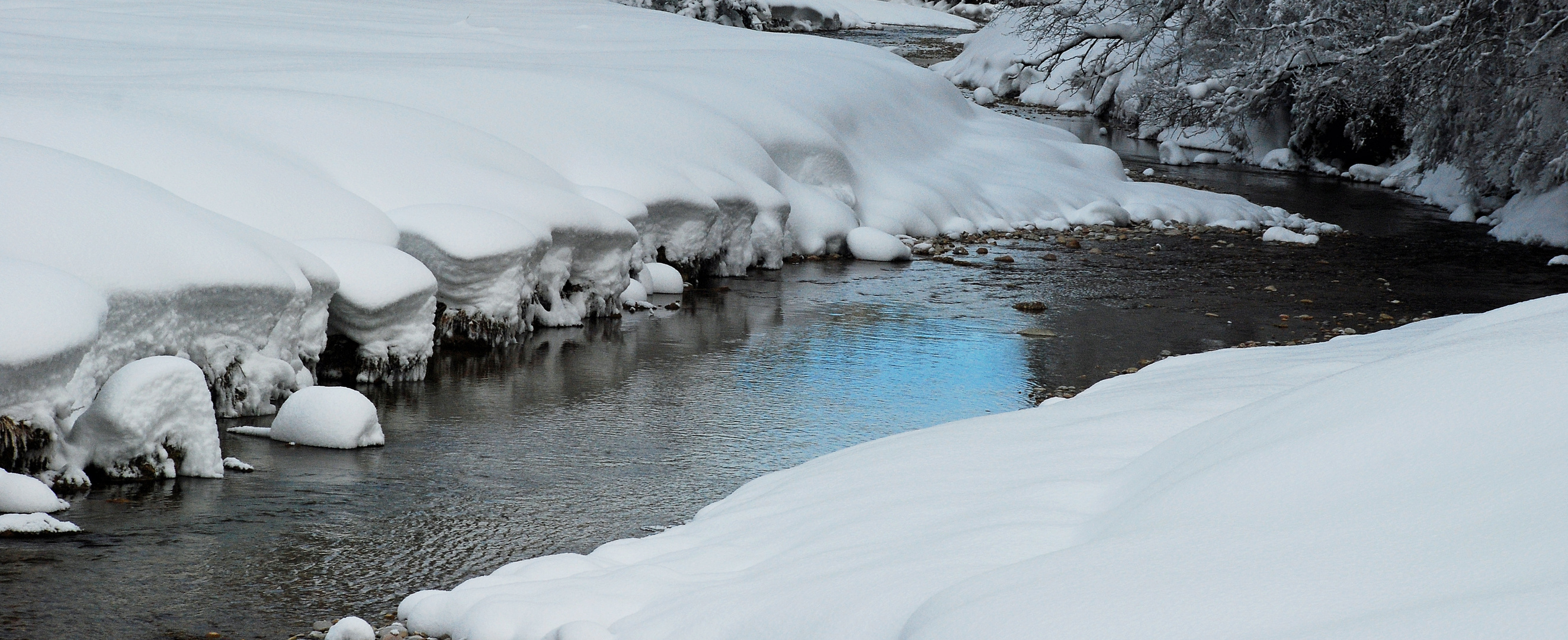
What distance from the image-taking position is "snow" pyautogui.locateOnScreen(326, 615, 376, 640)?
4145mm

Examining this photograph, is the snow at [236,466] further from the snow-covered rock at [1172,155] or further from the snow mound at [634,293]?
the snow-covered rock at [1172,155]

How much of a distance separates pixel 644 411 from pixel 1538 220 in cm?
1319

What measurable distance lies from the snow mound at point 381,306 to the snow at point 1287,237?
36.2ft

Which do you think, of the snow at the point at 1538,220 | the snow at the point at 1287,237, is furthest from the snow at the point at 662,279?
the snow at the point at 1538,220

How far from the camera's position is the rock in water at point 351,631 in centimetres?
414

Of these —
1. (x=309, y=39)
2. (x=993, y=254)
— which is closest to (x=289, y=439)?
(x=993, y=254)

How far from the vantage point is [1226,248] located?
599 inches

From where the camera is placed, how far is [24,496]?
→ 17.3ft

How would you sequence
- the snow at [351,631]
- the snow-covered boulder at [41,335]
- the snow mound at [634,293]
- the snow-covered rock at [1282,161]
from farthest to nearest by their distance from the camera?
the snow-covered rock at [1282,161], the snow mound at [634,293], the snow-covered boulder at [41,335], the snow at [351,631]

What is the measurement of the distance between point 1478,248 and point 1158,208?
3745mm

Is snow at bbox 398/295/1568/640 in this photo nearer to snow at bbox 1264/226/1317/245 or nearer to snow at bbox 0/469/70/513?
snow at bbox 0/469/70/513

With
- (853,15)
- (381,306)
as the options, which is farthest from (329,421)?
(853,15)

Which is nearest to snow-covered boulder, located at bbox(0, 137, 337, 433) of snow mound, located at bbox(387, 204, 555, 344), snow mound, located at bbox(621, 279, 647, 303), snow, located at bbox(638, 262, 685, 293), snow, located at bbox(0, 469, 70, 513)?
snow, located at bbox(0, 469, 70, 513)

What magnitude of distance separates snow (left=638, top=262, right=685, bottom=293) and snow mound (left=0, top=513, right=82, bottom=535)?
20.9 ft
